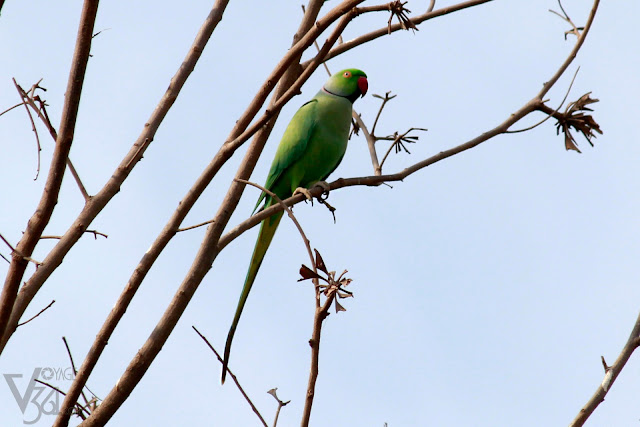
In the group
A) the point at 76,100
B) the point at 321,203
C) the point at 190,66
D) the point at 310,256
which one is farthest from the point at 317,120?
the point at 310,256

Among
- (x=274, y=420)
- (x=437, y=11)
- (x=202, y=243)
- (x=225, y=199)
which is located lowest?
(x=274, y=420)

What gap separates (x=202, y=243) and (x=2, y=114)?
908 millimetres

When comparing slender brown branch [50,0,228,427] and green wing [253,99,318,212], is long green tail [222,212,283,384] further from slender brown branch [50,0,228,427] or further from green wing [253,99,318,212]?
slender brown branch [50,0,228,427]

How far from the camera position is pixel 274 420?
78.9 inches

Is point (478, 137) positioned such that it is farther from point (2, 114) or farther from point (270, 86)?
point (2, 114)

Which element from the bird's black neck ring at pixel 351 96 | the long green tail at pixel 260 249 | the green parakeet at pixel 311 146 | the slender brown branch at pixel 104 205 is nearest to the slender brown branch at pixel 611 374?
the slender brown branch at pixel 104 205

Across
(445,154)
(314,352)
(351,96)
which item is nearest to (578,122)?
(445,154)

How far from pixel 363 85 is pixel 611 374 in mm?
2753

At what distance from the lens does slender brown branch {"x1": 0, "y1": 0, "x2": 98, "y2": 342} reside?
2.11 meters

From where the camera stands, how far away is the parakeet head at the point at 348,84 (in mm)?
4301

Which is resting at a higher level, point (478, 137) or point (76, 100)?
point (76, 100)

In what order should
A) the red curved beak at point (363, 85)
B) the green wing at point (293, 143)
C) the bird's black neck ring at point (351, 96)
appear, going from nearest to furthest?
the green wing at point (293, 143) < the bird's black neck ring at point (351, 96) < the red curved beak at point (363, 85)

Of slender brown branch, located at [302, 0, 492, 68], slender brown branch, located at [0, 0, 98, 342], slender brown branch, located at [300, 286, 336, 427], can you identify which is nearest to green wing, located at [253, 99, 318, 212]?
slender brown branch, located at [302, 0, 492, 68]

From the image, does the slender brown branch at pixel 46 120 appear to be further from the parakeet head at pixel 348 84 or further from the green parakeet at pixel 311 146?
the parakeet head at pixel 348 84
